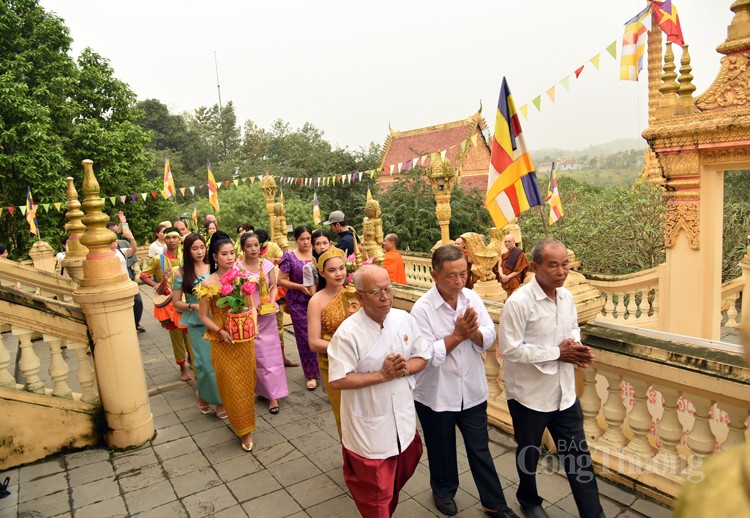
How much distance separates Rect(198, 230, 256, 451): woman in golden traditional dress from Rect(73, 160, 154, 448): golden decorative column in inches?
26.1

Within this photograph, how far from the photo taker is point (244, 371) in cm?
423

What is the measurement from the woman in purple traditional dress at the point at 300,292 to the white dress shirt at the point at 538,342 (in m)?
3.05

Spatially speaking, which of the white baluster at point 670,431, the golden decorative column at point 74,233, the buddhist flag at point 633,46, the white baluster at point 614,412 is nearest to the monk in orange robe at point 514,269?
the white baluster at point 614,412

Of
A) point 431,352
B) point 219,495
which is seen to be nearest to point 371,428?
point 431,352

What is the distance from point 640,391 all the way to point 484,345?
1.07m

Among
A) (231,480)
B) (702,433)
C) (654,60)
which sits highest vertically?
(654,60)

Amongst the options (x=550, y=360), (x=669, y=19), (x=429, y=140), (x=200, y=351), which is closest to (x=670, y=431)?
(x=550, y=360)

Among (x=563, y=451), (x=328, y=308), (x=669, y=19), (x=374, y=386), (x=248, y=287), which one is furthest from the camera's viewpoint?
(x=669, y=19)

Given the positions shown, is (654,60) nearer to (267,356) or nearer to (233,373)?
(267,356)

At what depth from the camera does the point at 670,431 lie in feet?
9.75

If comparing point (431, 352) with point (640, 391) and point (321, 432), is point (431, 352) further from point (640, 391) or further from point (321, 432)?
point (321, 432)

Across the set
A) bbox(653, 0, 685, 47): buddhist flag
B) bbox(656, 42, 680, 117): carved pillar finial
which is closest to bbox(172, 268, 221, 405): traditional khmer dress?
bbox(656, 42, 680, 117): carved pillar finial

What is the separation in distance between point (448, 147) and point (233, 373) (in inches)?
927

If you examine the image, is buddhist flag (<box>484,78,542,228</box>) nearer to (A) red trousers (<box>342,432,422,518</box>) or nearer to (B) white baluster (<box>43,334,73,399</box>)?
(A) red trousers (<box>342,432,422,518</box>)
